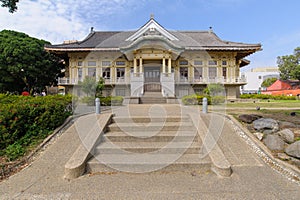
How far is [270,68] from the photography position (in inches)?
2714

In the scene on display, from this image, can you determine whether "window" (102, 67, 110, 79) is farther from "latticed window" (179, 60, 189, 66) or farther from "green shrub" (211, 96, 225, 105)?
"green shrub" (211, 96, 225, 105)

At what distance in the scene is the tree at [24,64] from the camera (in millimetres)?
18078

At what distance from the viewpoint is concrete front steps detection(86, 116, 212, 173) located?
367 centimetres

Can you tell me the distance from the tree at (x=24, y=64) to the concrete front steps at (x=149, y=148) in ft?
59.1

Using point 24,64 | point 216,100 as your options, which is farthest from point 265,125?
point 24,64

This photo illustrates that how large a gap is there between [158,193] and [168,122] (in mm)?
2702

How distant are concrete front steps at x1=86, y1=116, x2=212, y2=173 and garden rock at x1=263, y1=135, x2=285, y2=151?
1653 mm

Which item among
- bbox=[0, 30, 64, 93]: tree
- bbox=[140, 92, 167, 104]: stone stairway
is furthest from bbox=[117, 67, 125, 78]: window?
bbox=[140, 92, 167, 104]: stone stairway

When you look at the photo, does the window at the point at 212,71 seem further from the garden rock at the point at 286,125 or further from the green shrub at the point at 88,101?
the garden rock at the point at 286,125

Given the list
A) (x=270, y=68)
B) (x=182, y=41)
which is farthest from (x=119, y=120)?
(x=270, y=68)

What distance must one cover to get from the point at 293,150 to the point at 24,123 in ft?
20.7

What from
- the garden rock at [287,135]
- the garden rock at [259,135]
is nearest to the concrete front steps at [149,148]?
the garden rock at [259,135]

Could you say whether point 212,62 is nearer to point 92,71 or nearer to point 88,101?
point 92,71

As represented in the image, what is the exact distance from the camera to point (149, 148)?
4238 millimetres
